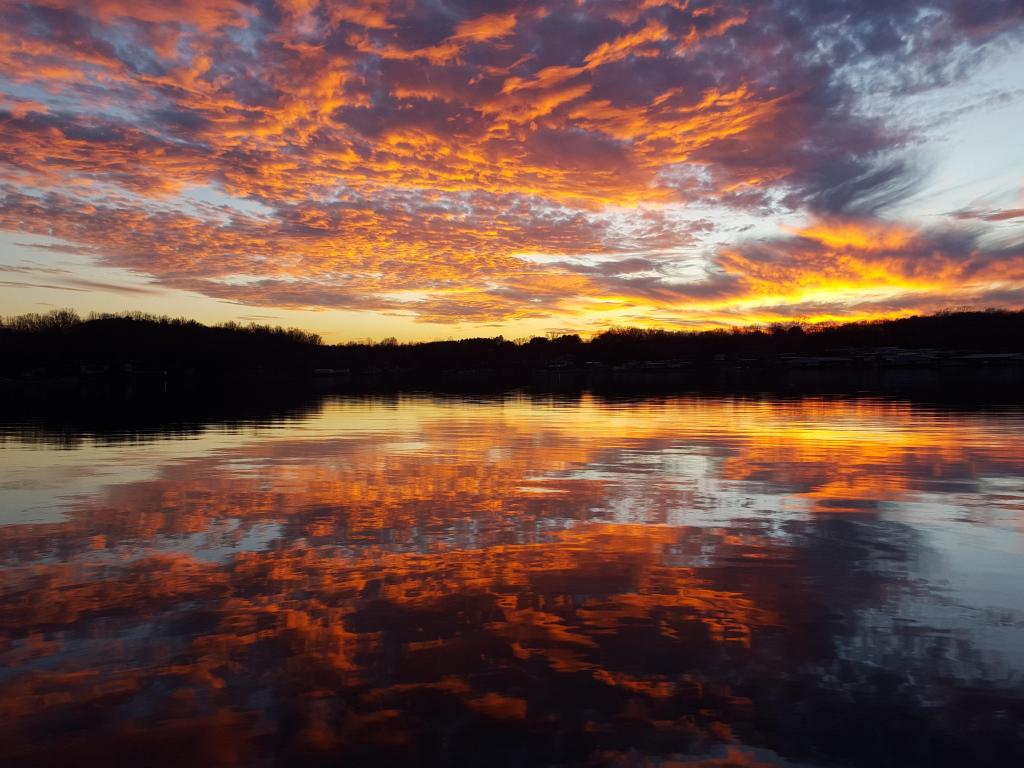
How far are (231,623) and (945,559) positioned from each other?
1070cm

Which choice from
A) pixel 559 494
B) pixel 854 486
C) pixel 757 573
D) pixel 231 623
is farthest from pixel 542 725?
pixel 854 486

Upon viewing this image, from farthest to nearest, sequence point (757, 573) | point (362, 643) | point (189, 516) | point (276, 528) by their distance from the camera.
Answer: point (189, 516), point (276, 528), point (757, 573), point (362, 643)

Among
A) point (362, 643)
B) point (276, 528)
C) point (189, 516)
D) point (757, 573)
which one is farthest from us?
point (189, 516)

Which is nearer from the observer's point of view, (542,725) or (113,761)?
(113,761)

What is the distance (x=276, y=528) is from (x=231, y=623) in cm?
528

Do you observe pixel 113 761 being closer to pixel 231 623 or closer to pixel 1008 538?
pixel 231 623

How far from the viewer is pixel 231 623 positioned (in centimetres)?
890

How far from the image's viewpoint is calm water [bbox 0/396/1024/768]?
6316 mm

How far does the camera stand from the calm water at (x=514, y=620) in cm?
632

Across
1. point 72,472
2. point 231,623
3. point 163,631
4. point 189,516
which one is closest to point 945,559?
point 231,623

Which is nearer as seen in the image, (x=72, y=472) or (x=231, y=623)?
(x=231, y=623)

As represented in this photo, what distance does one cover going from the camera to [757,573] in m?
10.9

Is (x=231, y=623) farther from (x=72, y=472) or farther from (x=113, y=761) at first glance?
(x=72, y=472)

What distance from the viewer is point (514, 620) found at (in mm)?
8969
